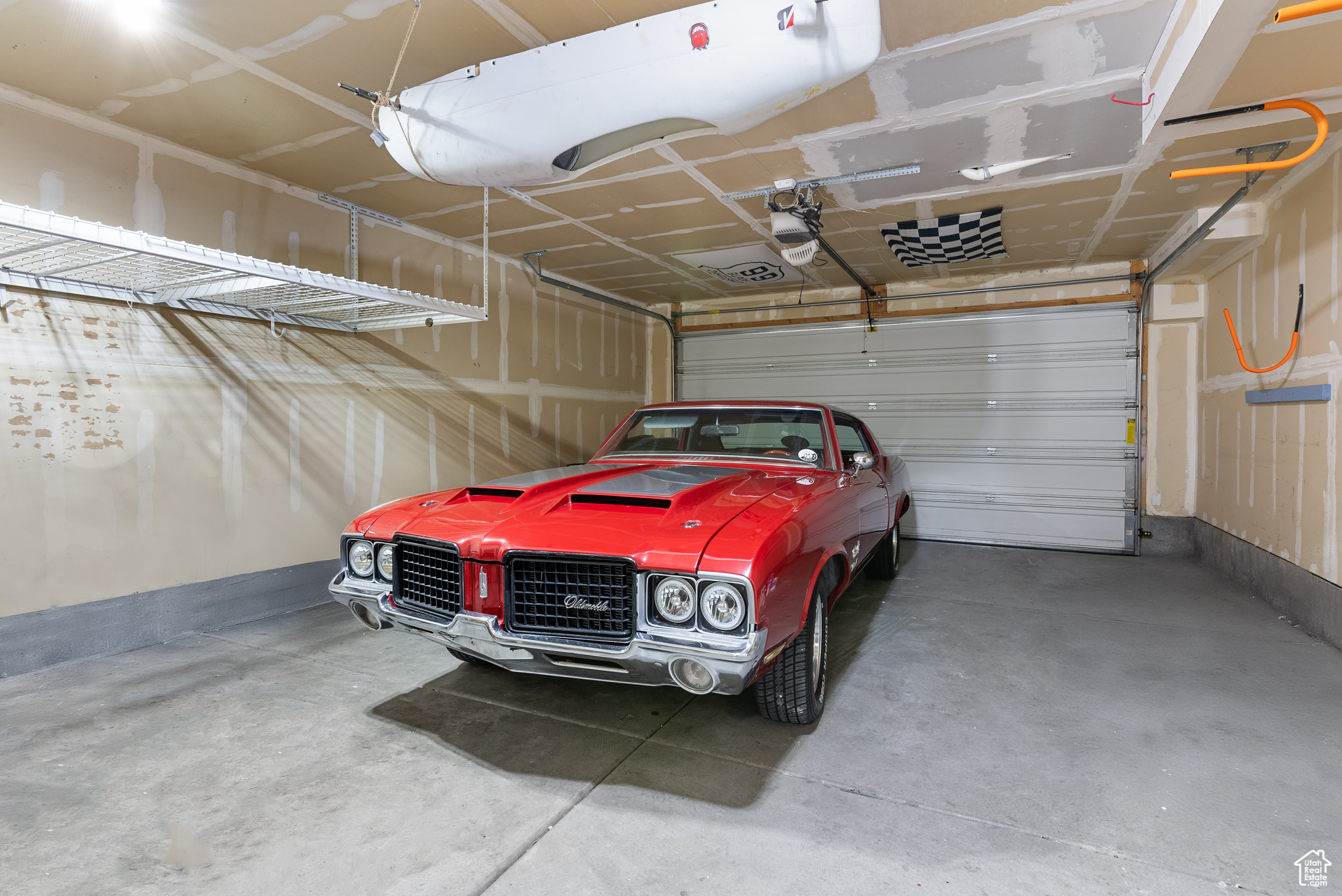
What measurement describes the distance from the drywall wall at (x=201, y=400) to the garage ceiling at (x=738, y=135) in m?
0.31

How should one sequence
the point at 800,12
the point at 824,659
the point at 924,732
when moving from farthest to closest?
the point at 824,659, the point at 924,732, the point at 800,12

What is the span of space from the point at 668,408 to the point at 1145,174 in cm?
367

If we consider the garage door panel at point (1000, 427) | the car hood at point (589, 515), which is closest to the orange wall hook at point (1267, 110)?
the car hood at point (589, 515)

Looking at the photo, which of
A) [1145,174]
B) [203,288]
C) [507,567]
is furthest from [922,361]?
[203,288]

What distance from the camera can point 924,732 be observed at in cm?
257

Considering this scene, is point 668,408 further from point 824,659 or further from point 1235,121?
point 1235,121

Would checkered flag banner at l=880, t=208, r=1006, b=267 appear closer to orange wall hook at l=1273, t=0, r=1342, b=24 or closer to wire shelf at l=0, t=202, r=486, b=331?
orange wall hook at l=1273, t=0, r=1342, b=24

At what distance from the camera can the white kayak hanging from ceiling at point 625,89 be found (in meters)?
2.17

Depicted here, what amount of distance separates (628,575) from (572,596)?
0.78 ft

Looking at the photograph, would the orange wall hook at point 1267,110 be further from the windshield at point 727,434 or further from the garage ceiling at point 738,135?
the windshield at point 727,434

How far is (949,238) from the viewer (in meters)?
5.66

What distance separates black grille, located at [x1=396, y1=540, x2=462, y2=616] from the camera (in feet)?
7.62

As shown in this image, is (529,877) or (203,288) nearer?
(529,877)

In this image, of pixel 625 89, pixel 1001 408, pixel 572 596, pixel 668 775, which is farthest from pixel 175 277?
pixel 1001 408
